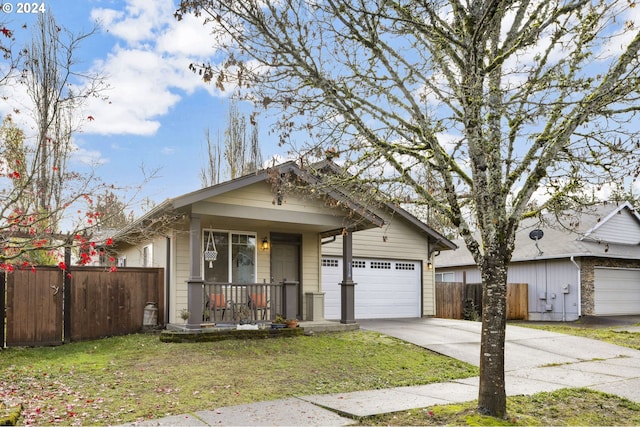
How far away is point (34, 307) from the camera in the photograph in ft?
36.6

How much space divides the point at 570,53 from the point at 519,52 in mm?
560

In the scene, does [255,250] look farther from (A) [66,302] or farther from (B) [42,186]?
(B) [42,186]

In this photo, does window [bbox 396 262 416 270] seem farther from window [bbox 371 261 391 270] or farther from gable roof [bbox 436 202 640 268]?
gable roof [bbox 436 202 640 268]

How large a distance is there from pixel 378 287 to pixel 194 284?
304 inches

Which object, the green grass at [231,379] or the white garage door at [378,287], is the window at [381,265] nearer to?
the white garage door at [378,287]

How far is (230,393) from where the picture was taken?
680cm

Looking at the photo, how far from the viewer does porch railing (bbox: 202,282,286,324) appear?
11.7 m

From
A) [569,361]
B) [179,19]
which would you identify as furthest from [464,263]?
[179,19]

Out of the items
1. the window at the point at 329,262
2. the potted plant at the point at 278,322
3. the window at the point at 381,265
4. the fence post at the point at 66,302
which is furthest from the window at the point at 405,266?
the fence post at the point at 66,302

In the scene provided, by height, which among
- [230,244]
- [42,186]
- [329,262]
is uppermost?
[42,186]

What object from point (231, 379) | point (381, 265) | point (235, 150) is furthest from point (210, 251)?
point (235, 150)

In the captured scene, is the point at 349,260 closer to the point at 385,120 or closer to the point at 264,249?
the point at 264,249

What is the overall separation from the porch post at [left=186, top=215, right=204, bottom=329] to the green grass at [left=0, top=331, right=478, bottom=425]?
808 millimetres

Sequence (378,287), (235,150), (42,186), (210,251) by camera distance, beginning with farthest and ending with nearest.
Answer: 1. (235,150)
2. (378,287)
3. (210,251)
4. (42,186)
